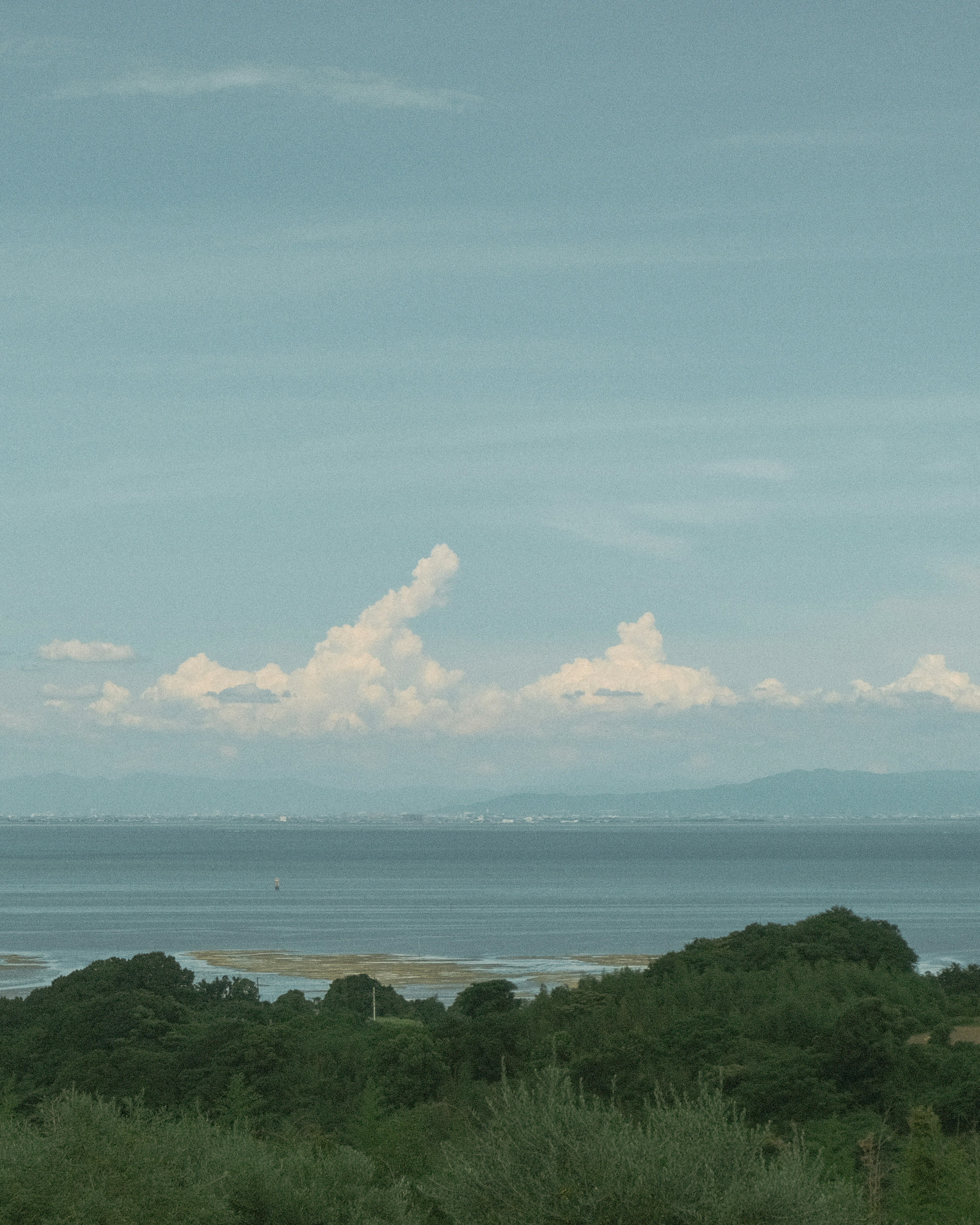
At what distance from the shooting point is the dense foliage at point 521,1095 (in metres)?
16.0

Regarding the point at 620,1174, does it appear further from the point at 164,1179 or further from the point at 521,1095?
the point at 164,1179

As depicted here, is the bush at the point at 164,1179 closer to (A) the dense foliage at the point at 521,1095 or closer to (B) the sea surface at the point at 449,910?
(A) the dense foliage at the point at 521,1095

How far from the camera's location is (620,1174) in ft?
50.7

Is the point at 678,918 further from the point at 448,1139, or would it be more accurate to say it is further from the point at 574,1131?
the point at 574,1131

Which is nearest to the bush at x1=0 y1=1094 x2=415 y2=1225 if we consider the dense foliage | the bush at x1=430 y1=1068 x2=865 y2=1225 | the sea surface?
the dense foliage

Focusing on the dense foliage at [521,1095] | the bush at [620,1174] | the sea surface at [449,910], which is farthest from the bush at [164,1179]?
the sea surface at [449,910]

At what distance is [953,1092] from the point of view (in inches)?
1430

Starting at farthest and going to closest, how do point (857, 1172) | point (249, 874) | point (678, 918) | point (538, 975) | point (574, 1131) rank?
point (249, 874), point (678, 918), point (538, 975), point (857, 1172), point (574, 1131)

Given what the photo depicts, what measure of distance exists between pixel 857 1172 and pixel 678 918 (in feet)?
295

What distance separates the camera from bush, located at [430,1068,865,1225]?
15.4 m

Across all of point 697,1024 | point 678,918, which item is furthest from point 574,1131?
point 678,918

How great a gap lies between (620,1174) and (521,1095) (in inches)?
63.0

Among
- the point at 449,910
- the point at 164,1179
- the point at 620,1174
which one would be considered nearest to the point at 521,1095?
the point at 620,1174

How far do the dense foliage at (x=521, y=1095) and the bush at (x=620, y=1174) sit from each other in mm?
30
